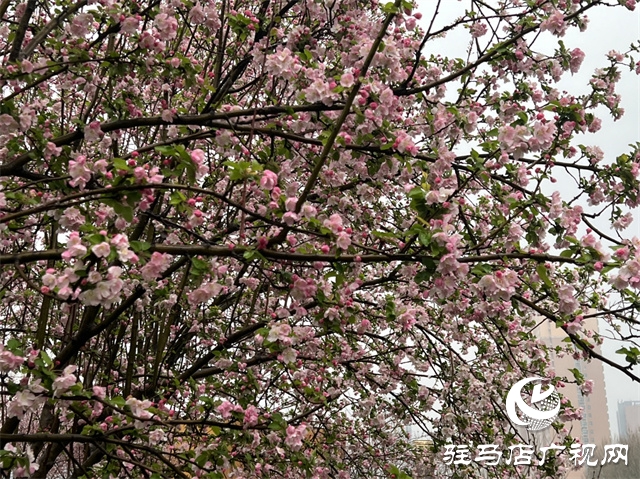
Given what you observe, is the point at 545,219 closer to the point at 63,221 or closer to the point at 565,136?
the point at 565,136

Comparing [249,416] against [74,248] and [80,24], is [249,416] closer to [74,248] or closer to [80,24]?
[74,248]

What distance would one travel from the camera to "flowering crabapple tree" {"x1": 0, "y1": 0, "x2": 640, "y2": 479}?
100.0 inches

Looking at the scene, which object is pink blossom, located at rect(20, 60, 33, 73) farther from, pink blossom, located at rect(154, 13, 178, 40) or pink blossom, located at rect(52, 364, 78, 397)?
pink blossom, located at rect(52, 364, 78, 397)

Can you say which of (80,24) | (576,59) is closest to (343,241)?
(80,24)

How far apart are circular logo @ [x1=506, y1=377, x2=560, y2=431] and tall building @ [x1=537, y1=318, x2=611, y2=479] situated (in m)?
0.23

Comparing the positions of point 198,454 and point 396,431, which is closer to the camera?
point 198,454

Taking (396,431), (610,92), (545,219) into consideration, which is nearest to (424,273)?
(545,219)

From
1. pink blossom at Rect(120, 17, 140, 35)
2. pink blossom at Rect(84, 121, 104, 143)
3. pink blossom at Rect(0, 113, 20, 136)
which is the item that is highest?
pink blossom at Rect(120, 17, 140, 35)

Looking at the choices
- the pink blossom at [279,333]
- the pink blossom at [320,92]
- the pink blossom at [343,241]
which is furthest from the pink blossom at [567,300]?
the pink blossom at [320,92]

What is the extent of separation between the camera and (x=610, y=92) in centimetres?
380

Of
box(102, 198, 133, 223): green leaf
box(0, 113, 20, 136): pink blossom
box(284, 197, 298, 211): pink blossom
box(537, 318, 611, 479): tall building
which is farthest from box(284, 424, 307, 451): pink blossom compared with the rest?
box(537, 318, 611, 479): tall building

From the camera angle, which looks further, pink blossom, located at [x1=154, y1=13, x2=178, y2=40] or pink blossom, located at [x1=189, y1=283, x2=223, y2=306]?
pink blossom, located at [x1=154, y1=13, x2=178, y2=40]

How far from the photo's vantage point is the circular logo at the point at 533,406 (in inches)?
189

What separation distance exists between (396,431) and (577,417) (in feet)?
7.50
